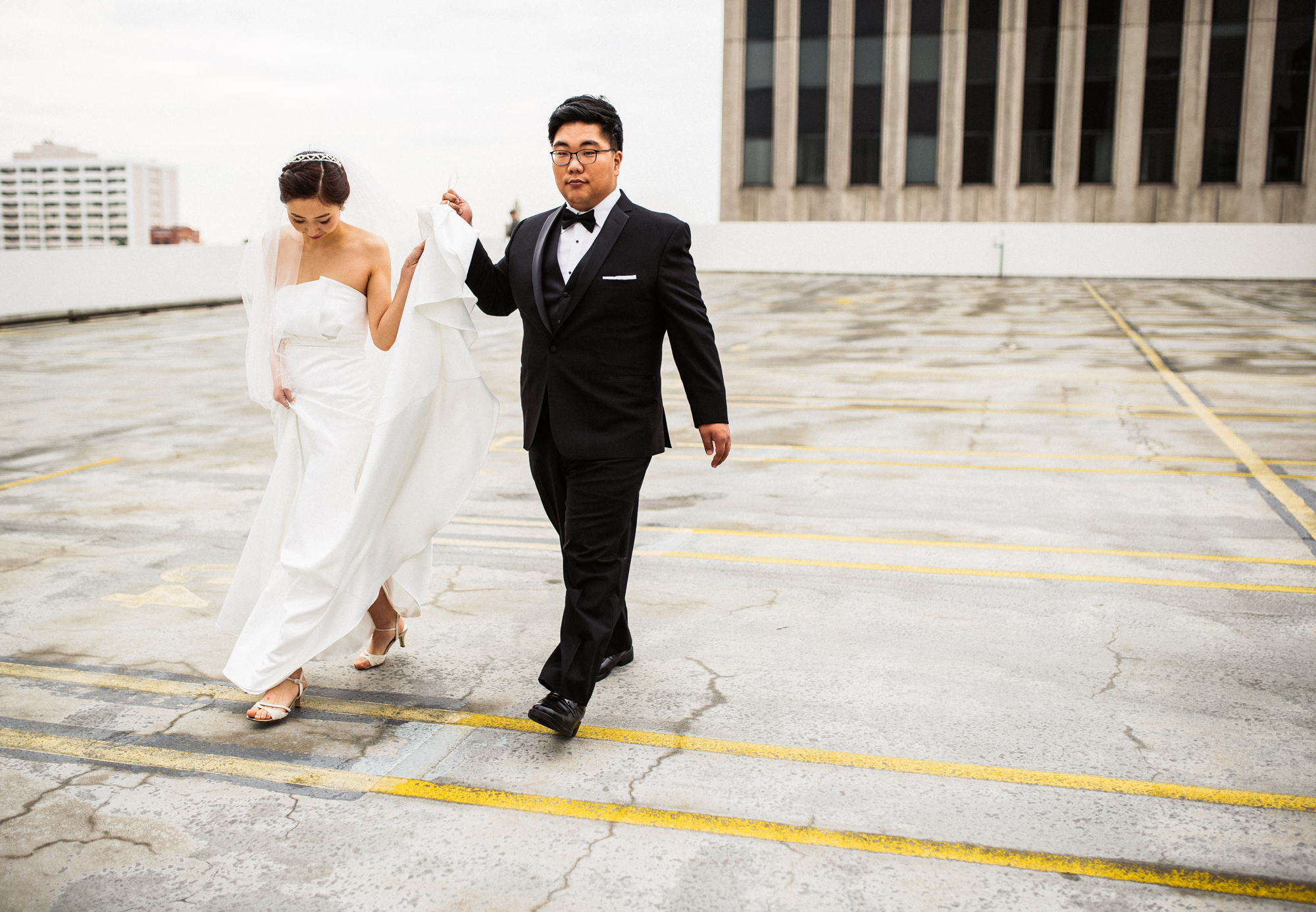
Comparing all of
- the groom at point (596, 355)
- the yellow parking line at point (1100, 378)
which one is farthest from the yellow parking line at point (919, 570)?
the yellow parking line at point (1100, 378)

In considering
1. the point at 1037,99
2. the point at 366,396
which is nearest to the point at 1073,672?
the point at 366,396

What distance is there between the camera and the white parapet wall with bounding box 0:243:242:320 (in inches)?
912

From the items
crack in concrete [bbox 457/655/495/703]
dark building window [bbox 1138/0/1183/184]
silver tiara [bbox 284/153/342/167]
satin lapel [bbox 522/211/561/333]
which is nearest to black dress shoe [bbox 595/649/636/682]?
crack in concrete [bbox 457/655/495/703]

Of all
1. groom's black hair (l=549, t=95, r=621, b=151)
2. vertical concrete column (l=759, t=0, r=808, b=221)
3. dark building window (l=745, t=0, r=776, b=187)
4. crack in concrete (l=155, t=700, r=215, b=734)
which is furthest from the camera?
dark building window (l=745, t=0, r=776, b=187)

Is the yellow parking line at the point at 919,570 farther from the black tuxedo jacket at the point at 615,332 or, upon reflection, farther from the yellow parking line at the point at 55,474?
the yellow parking line at the point at 55,474

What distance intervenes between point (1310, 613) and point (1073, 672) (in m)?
1.54

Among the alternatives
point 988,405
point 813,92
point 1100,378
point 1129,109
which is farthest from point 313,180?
point 1129,109

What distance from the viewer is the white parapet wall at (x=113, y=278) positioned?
23.2 m

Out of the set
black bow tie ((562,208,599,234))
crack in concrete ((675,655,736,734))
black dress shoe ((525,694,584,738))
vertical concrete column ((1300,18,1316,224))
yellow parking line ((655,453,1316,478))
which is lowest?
yellow parking line ((655,453,1316,478))

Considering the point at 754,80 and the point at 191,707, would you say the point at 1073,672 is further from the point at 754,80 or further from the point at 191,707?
the point at 754,80

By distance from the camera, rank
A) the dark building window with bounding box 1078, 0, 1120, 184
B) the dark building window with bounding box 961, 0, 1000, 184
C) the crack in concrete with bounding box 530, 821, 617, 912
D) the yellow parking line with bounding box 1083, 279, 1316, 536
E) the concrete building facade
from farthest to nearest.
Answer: the dark building window with bounding box 961, 0, 1000, 184 < the dark building window with bounding box 1078, 0, 1120, 184 < the concrete building facade < the yellow parking line with bounding box 1083, 279, 1316, 536 < the crack in concrete with bounding box 530, 821, 617, 912

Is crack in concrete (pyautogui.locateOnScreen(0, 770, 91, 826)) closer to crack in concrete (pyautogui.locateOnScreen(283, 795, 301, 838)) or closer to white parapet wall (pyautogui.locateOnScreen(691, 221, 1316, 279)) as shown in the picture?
crack in concrete (pyautogui.locateOnScreen(283, 795, 301, 838))

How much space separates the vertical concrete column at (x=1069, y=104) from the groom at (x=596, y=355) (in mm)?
40543

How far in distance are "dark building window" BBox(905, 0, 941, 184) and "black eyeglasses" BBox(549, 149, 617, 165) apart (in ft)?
132
